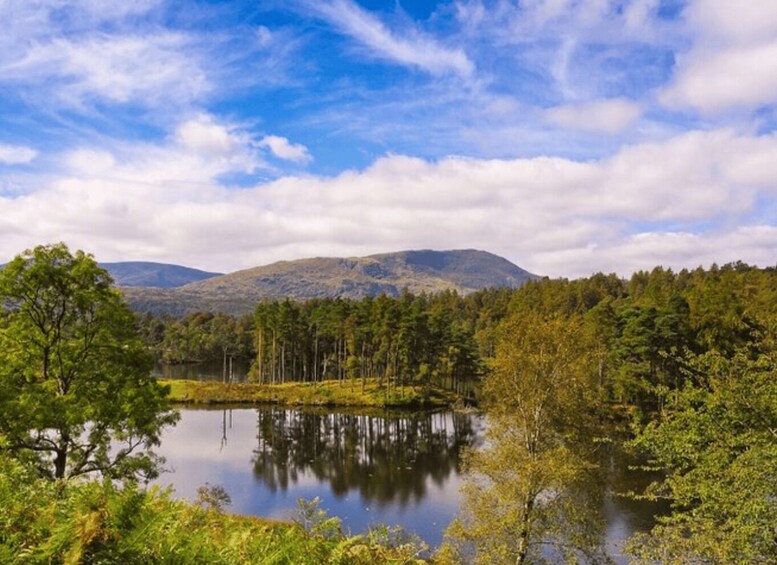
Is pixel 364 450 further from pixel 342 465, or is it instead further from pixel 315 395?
pixel 315 395

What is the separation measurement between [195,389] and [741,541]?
9306 centimetres

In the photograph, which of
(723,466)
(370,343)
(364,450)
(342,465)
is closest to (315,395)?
(370,343)

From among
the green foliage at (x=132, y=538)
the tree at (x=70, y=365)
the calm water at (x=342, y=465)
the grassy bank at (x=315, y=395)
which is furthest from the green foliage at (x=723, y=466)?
the grassy bank at (x=315, y=395)

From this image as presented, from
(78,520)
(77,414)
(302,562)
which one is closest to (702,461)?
(302,562)

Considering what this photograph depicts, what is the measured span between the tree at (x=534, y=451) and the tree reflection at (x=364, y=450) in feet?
74.3

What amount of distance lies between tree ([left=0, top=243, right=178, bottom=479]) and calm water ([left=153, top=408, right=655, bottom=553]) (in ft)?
43.7

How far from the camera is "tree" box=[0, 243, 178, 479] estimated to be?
1909cm

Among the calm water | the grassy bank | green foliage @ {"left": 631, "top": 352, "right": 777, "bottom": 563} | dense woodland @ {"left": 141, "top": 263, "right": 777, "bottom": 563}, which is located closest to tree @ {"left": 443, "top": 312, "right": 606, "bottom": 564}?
dense woodland @ {"left": 141, "top": 263, "right": 777, "bottom": 563}

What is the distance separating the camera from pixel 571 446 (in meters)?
23.5

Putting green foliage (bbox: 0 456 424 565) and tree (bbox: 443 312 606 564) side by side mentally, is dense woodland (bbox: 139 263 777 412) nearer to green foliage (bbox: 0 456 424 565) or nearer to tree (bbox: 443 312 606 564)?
tree (bbox: 443 312 606 564)

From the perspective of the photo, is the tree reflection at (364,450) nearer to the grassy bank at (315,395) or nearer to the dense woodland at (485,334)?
the grassy bank at (315,395)

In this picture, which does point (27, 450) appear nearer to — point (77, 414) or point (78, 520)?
point (77, 414)

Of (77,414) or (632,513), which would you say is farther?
(632,513)

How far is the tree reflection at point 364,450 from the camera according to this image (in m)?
49.6
